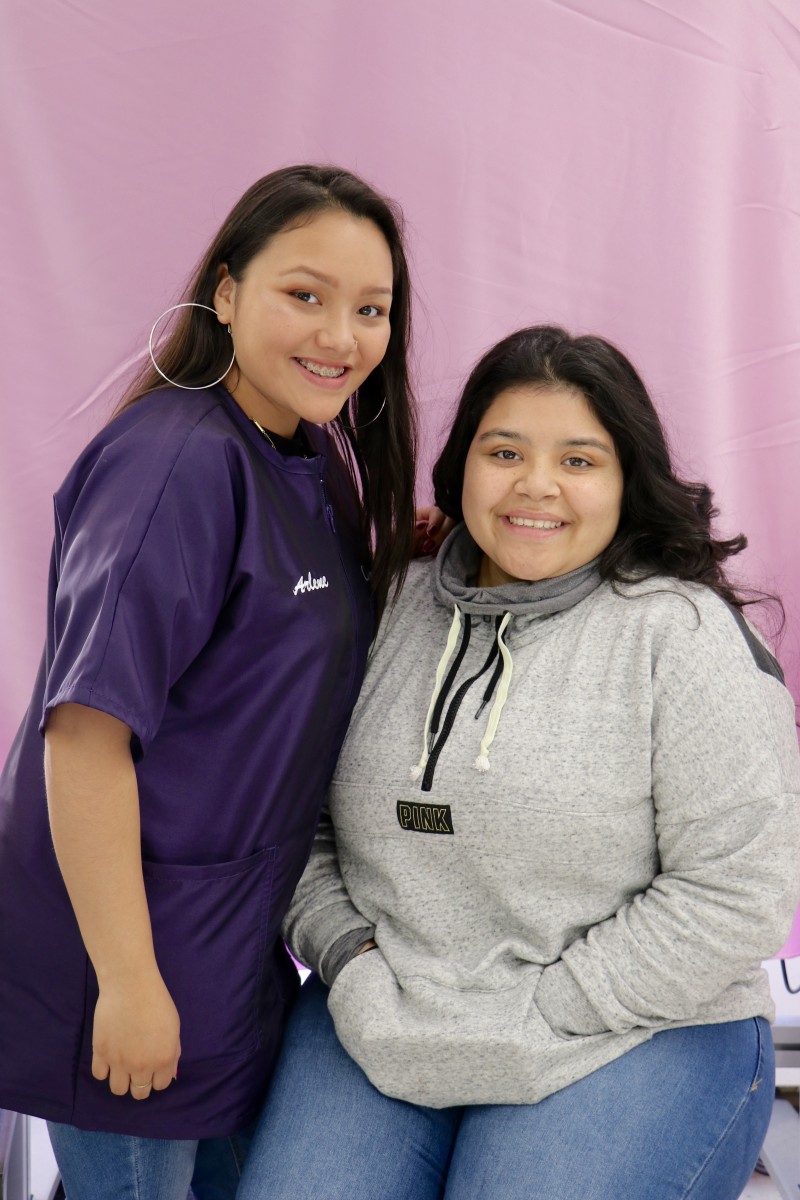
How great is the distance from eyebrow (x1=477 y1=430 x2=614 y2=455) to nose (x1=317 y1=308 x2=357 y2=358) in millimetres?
248

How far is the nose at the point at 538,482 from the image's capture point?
136cm

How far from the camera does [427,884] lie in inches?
53.1

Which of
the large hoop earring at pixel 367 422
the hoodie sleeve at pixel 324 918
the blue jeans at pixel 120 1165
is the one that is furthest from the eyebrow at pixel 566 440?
the blue jeans at pixel 120 1165

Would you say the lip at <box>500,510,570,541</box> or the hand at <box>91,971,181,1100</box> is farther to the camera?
the lip at <box>500,510,570,541</box>

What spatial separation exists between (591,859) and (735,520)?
0.75 m

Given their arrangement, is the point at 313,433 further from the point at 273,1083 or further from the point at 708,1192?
the point at 708,1192

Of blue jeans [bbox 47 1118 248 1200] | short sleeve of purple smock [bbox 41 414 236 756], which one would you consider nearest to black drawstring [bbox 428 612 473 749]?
short sleeve of purple smock [bbox 41 414 236 756]

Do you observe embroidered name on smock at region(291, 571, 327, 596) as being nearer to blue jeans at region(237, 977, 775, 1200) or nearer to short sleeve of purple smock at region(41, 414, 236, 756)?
short sleeve of purple smock at region(41, 414, 236, 756)

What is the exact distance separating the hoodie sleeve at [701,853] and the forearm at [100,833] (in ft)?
1.47

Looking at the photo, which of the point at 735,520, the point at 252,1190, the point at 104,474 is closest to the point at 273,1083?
the point at 252,1190

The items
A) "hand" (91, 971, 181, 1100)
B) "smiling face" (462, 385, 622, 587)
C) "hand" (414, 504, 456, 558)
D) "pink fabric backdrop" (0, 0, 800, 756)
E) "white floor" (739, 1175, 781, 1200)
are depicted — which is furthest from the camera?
"white floor" (739, 1175, 781, 1200)

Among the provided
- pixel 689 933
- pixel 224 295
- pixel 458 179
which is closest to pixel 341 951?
pixel 689 933

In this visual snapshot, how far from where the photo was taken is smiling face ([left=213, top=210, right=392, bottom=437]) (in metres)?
1.20

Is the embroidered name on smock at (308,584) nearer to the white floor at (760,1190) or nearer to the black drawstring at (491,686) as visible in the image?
the black drawstring at (491,686)
